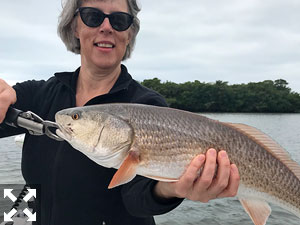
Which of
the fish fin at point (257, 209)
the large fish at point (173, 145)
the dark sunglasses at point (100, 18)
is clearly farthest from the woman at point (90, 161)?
the fish fin at point (257, 209)

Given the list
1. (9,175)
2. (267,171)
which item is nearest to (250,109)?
(9,175)

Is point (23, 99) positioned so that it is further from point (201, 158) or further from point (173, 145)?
point (201, 158)

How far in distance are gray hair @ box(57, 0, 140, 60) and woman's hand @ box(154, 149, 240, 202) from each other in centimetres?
146

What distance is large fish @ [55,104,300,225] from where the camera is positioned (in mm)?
2301

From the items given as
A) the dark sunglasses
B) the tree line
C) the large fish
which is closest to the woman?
the dark sunglasses

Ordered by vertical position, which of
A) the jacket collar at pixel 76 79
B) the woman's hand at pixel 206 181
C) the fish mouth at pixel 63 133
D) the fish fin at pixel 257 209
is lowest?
the fish fin at pixel 257 209

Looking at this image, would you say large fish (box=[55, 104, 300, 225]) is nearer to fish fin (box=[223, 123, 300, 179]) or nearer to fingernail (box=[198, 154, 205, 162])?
fish fin (box=[223, 123, 300, 179])

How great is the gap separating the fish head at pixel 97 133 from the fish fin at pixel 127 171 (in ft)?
0.36

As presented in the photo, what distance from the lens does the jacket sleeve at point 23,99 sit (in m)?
2.68

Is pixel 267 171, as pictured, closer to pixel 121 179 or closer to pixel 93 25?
pixel 121 179

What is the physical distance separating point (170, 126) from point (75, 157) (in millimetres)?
809

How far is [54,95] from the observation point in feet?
9.25

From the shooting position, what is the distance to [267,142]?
97.6 inches

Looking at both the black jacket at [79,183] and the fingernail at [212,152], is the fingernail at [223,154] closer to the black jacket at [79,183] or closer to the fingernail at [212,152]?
the fingernail at [212,152]
